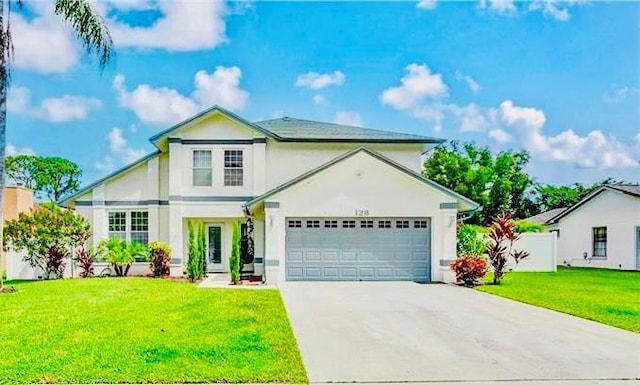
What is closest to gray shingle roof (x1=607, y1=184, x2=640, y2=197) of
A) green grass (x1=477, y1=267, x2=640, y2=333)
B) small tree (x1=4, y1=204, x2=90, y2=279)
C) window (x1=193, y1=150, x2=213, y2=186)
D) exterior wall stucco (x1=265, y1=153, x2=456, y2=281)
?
green grass (x1=477, y1=267, x2=640, y2=333)

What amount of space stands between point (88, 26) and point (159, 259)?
8.73 metres

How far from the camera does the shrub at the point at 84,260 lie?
A: 72.4 ft

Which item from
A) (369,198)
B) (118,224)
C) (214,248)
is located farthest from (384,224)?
(118,224)

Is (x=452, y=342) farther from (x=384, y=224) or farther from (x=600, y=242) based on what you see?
(x=600, y=242)

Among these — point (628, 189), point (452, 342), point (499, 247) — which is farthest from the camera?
point (628, 189)

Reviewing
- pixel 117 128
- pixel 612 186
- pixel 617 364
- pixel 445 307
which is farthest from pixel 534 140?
pixel 617 364

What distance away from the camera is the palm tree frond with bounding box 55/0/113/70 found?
17.6 meters

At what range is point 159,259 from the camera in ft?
71.8

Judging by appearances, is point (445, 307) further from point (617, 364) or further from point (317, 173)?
point (317, 173)

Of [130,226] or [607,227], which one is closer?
[130,226]

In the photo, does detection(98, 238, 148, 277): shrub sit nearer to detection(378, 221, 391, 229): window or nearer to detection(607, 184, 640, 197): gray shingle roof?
detection(378, 221, 391, 229): window

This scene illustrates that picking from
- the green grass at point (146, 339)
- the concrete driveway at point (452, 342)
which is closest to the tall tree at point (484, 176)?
the concrete driveway at point (452, 342)

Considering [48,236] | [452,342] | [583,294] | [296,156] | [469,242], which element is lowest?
[583,294]

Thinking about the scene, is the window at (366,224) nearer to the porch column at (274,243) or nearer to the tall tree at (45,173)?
the porch column at (274,243)
